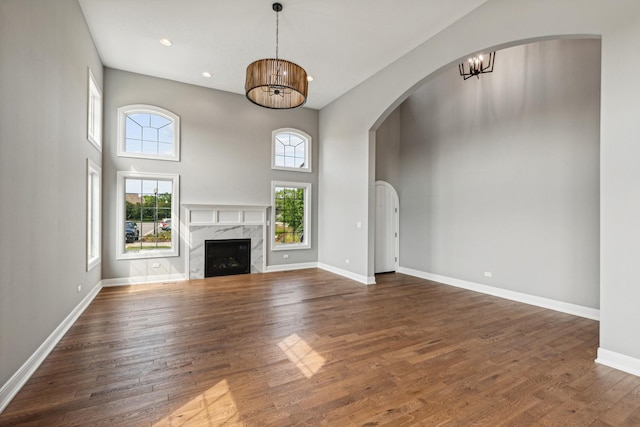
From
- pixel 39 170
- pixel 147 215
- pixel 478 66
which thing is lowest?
pixel 147 215

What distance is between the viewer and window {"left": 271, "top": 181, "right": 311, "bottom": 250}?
7.07 metres

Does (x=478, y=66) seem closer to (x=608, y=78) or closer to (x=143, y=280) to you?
(x=608, y=78)

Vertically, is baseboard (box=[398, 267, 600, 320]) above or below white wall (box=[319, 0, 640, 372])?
below

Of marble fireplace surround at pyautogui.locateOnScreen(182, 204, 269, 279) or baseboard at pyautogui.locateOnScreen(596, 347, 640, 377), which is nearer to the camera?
baseboard at pyautogui.locateOnScreen(596, 347, 640, 377)

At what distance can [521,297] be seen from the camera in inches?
183

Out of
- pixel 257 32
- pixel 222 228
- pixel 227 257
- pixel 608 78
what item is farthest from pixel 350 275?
pixel 608 78

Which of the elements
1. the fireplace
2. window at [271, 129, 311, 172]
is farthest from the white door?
the fireplace

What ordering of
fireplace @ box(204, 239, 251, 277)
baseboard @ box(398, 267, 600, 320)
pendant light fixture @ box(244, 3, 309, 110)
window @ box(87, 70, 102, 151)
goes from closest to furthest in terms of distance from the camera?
pendant light fixture @ box(244, 3, 309, 110)
baseboard @ box(398, 267, 600, 320)
window @ box(87, 70, 102, 151)
fireplace @ box(204, 239, 251, 277)

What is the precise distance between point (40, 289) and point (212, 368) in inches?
70.2

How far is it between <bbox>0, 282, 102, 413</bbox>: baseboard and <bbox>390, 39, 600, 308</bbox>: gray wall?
5980 millimetres

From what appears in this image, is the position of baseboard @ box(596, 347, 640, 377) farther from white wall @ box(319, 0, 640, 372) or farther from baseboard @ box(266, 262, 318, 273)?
baseboard @ box(266, 262, 318, 273)

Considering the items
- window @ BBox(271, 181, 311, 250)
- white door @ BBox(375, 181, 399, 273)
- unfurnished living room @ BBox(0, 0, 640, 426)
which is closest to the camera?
unfurnished living room @ BBox(0, 0, 640, 426)

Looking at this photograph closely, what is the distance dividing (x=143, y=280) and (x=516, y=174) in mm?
7017

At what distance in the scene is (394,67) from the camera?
5.07 m
